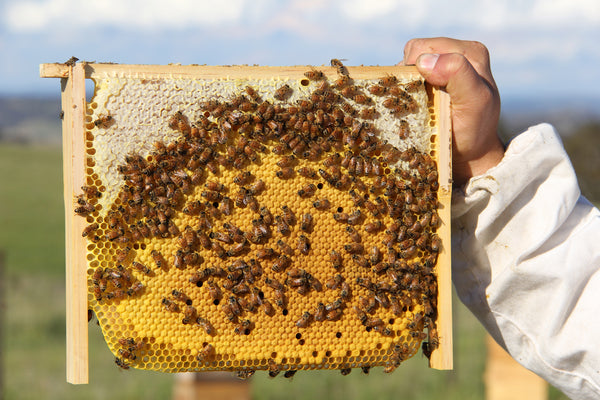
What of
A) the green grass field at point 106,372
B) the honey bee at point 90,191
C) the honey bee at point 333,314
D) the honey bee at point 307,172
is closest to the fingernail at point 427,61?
the honey bee at point 307,172

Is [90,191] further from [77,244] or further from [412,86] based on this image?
[412,86]

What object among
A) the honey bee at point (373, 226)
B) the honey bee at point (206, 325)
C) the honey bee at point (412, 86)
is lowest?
the honey bee at point (206, 325)

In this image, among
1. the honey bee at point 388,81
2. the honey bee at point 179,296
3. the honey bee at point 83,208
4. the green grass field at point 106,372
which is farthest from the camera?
the green grass field at point 106,372

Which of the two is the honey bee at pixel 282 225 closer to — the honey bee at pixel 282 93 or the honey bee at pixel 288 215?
the honey bee at pixel 288 215

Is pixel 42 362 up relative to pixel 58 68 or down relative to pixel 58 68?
down

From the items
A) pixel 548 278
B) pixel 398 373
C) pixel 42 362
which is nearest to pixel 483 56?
pixel 548 278

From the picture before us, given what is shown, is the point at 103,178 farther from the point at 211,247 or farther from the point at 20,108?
the point at 20,108

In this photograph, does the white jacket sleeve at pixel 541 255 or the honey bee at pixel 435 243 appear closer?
the honey bee at pixel 435 243
